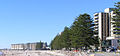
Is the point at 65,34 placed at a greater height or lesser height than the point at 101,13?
lesser

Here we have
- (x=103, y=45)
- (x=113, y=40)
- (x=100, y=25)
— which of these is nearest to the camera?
(x=113, y=40)

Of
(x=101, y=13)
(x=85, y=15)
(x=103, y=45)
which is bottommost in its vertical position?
(x=103, y=45)

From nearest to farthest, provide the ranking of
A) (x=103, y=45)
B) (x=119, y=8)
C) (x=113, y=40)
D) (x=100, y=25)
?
(x=119, y=8), (x=113, y=40), (x=103, y=45), (x=100, y=25)

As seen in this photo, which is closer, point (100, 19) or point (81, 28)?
point (81, 28)

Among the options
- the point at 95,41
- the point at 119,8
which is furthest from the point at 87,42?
the point at 119,8

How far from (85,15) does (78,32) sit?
197 inches

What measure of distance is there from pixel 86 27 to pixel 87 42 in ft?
13.6

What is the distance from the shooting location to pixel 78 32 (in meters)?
64.6

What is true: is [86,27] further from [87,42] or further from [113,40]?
[113,40]

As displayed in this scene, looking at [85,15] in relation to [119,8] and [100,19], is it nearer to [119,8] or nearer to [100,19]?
[119,8]

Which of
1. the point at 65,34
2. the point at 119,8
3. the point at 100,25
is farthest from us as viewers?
the point at 100,25

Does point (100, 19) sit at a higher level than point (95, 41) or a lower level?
higher

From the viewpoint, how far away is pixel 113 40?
12412 cm

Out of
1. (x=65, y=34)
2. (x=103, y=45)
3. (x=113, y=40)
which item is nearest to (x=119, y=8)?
(x=65, y=34)
